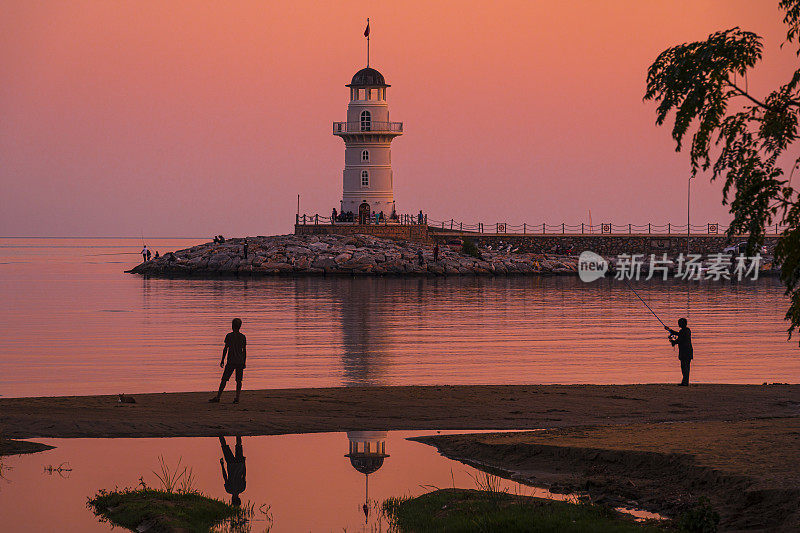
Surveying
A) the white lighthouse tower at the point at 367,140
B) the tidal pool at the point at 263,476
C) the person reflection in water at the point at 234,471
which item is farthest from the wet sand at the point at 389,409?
the white lighthouse tower at the point at 367,140

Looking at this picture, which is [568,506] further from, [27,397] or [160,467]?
[27,397]

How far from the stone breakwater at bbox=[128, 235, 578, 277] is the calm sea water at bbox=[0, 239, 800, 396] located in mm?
12815

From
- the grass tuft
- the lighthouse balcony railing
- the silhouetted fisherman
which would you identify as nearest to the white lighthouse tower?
the lighthouse balcony railing

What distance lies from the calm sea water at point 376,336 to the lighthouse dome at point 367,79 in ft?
82.3

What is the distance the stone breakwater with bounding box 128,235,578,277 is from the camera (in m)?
82.8

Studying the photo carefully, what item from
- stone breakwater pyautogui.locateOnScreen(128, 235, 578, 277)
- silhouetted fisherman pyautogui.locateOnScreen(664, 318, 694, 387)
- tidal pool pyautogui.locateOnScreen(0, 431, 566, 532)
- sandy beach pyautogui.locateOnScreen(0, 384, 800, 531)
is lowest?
tidal pool pyautogui.locateOnScreen(0, 431, 566, 532)

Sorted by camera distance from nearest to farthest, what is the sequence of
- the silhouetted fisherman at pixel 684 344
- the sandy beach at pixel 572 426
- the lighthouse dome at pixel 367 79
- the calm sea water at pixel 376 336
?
the sandy beach at pixel 572 426 < the silhouetted fisherman at pixel 684 344 < the calm sea water at pixel 376 336 < the lighthouse dome at pixel 367 79

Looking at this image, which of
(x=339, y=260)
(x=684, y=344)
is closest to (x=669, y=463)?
(x=684, y=344)

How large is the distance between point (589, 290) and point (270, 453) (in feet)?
185

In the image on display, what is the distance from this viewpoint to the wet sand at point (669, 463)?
1158 cm

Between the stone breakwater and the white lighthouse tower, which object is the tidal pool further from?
the white lighthouse tower

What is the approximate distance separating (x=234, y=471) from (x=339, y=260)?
68759mm

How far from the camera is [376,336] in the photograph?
36.4 metres

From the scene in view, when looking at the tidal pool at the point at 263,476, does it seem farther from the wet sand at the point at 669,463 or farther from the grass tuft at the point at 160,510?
the wet sand at the point at 669,463
